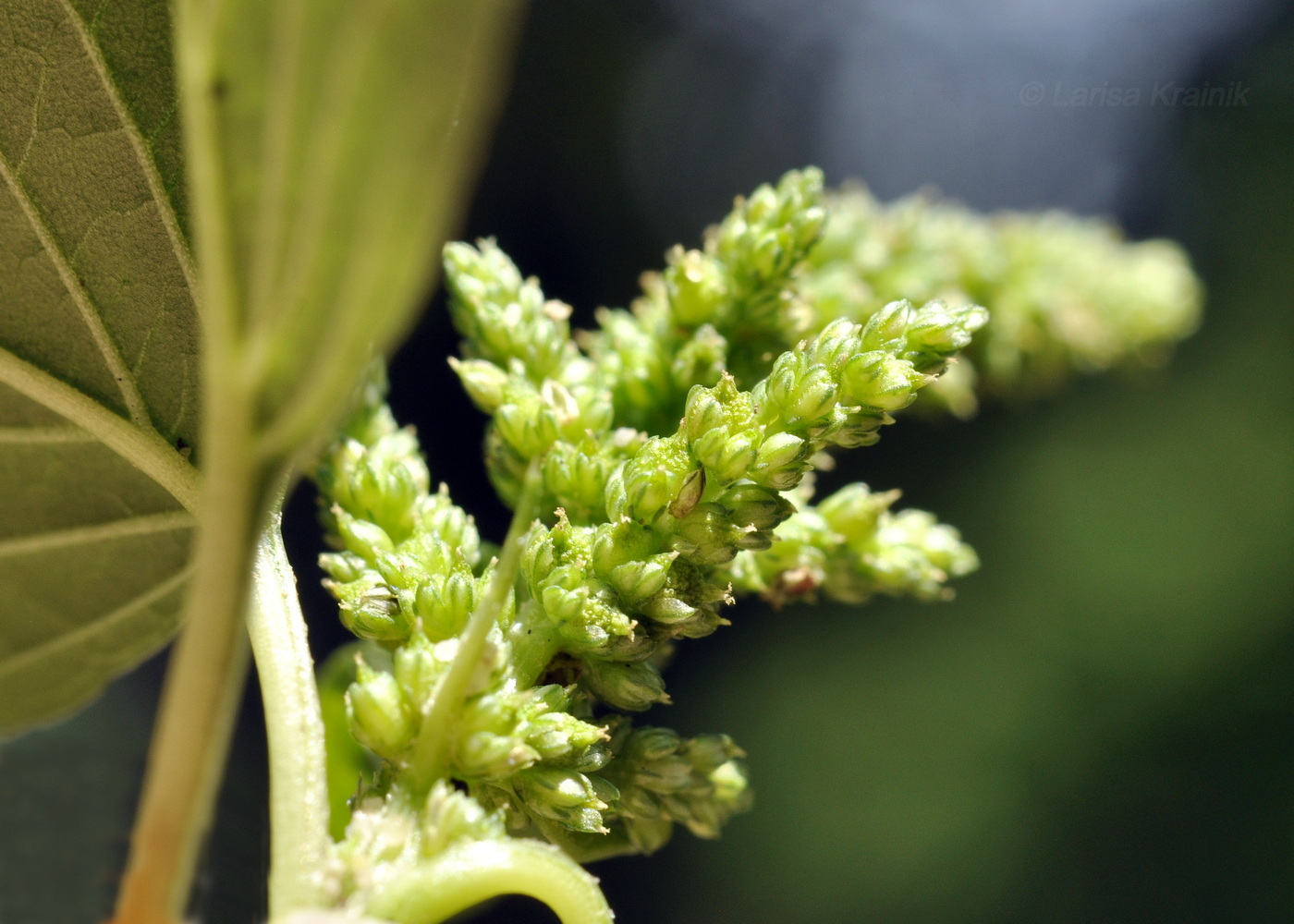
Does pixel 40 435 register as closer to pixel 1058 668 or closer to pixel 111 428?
pixel 111 428

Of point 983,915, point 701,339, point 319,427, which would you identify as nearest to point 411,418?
point 983,915

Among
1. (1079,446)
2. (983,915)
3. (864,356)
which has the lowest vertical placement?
(983,915)

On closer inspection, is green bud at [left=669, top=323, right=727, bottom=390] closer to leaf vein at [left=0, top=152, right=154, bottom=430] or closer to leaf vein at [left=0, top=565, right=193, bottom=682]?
leaf vein at [left=0, top=152, right=154, bottom=430]

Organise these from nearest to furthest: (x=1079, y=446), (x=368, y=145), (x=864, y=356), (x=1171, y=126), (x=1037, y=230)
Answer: (x=368, y=145) → (x=864, y=356) → (x=1037, y=230) → (x=1079, y=446) → (x=1171, y=126)

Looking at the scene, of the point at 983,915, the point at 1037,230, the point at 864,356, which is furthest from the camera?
the point at 983,915

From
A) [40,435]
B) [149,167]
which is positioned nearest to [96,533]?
[40,435]

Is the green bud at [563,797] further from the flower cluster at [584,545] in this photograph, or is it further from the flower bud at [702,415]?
the flower bud at [702,415]

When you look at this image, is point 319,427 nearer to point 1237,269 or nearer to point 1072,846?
point 1072,846

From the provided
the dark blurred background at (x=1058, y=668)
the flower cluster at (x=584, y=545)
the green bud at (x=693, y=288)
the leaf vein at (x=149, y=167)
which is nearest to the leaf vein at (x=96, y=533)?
the flower cluster at (x=584, y=545)
